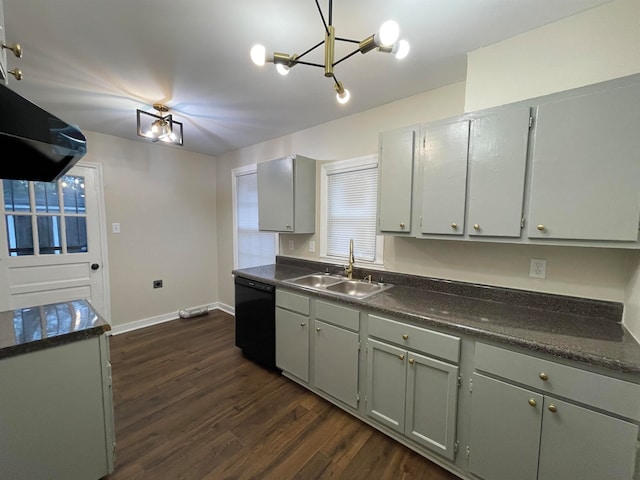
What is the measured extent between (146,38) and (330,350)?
2364 millimetres

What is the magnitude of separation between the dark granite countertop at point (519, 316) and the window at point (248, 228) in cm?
143

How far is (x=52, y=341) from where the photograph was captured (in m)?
1.25

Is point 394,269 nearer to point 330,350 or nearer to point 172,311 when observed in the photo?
point 330,350

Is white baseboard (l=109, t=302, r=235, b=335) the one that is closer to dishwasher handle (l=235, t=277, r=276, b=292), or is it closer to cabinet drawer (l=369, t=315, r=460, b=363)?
dishwasher handle (l=235, t=277, r=276, b=292)

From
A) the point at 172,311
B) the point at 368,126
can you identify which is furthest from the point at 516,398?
the point at 172,311

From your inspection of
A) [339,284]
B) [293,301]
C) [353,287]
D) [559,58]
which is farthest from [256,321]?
[559,58]

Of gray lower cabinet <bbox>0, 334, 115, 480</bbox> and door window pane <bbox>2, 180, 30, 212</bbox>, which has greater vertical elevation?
door window pane <bbox>2, 180, 30, 212</bbox>

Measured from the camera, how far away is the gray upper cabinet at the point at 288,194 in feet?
8.99

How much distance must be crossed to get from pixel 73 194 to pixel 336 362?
345 centimetres

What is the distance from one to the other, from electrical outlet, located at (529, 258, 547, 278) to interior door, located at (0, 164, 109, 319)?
4319 millimetres

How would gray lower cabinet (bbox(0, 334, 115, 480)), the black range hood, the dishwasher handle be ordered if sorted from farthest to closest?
the dishwasher handle, gray lower cabinet (bbox(0, 334, 115, 480)), the black range hood

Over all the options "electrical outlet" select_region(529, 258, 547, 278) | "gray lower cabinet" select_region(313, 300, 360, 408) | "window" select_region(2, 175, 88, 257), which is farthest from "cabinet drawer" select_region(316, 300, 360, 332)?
"window" select_region(2, 175, 88, 257)

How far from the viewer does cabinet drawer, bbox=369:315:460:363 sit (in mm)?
1467

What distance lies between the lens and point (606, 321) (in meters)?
1.46
